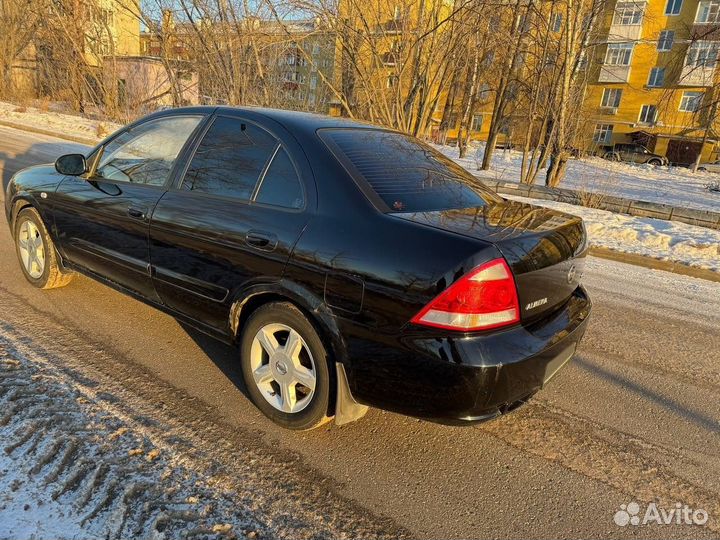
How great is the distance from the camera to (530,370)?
2.31 m

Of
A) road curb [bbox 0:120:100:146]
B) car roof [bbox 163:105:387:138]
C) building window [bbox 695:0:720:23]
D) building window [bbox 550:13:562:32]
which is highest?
building window [bbox 695:0:720:23]

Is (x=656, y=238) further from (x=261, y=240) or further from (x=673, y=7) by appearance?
(x=673, y=7)

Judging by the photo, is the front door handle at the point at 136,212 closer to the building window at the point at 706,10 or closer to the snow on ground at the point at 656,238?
the snow on ground at the point at 656,238

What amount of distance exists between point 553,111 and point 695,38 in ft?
11.0

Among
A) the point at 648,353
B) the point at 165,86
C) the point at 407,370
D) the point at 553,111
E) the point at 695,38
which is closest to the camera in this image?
the point at 407,370

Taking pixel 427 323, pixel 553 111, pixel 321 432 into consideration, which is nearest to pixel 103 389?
pixel 321 432

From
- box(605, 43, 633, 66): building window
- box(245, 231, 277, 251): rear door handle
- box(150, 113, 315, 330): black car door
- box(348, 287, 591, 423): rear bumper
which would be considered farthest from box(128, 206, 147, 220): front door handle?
box(605, 43, 633, 66): building window

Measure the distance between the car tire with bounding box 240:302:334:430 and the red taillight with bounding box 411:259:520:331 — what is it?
0.63 meters

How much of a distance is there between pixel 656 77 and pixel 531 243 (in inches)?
2090

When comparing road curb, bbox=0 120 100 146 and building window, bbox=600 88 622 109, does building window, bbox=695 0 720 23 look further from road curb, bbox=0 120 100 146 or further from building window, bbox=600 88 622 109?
road curb, bbox=0 120 100 146

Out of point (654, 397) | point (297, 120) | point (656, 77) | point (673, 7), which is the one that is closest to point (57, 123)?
point (297, 120)

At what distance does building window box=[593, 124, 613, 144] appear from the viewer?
1849 inches

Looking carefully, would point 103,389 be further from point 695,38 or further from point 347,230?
point 695,38

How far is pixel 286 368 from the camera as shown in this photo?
2.65 meters
